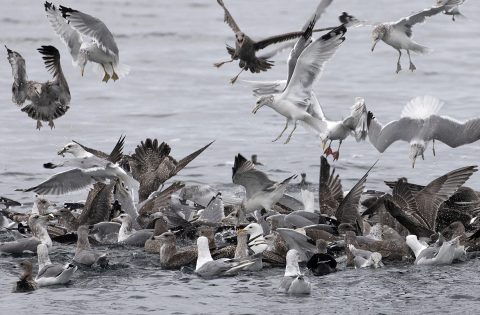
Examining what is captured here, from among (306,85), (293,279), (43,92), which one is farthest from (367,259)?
(43,92)

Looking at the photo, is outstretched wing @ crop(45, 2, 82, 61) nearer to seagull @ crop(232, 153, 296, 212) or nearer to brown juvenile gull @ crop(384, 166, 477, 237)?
seagull @ crop(232, 153, 296, 212)

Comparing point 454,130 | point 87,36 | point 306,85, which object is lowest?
point 454,130

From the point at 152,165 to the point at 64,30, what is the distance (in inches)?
107

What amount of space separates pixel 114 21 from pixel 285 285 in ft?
82.6

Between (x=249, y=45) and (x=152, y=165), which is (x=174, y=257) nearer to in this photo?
(x=152, y=165)

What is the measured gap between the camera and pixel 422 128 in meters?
14.8

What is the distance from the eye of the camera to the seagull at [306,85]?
14.4 meters

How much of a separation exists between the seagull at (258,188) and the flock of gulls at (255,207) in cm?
1

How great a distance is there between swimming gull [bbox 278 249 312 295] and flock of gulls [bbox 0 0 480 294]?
0.04 feet

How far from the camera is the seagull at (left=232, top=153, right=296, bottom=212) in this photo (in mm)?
12734

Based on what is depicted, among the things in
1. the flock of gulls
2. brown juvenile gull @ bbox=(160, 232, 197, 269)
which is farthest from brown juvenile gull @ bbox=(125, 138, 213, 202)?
brown juvenile gull @ bbox=(160, 232, 197, 269)

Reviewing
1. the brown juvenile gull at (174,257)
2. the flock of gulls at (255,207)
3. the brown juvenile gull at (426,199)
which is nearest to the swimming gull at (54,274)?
the flock of gulls at (255,207)

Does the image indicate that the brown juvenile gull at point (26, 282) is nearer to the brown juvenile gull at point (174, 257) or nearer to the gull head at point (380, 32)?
the brown juvenile gull at point (174, 257)

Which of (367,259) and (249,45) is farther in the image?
(249,45)
